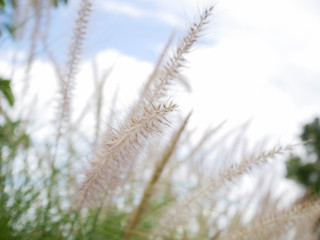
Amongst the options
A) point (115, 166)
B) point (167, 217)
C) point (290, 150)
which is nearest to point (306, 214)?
point (290, 150)

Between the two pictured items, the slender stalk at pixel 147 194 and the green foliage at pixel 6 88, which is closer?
the green foliage at pixel 6 88

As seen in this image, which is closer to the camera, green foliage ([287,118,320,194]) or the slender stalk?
the slender stalk

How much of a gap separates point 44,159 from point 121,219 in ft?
1.97

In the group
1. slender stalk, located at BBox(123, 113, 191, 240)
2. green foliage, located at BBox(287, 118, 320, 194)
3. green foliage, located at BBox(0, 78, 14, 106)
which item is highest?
green foliage, located at BBox(0, 78, 14, 106)

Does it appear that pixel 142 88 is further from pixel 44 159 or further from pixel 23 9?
pixel 23 9

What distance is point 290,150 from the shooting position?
5.03 ft

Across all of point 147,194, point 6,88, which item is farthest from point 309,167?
point 6,88

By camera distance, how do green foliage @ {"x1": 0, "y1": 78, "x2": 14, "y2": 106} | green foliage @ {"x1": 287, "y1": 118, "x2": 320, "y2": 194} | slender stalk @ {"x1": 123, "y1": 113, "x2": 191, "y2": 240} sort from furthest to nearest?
green foliage @ {"x1": 287, "y1": 118, "x2": 320, "y2": 194}
slender stalk @ {"x1": 123, "y1": 113, "x2": 191, "y2": 240}
green foliage @ {"x1": 0, "y1": 78, "x2": 14, "y2": 106}

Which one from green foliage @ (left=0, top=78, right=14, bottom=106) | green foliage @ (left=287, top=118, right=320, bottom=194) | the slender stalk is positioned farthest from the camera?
green foliage @ (left=287, top=118, right=320, bottom=194)

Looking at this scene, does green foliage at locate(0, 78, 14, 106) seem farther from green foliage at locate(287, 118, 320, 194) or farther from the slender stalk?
green foliage at locate(287, 118, 320, 194)

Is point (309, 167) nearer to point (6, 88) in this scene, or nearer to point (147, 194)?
point (147, 194)

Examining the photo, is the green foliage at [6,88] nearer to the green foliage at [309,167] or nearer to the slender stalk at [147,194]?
the slender stalk at [147,194]

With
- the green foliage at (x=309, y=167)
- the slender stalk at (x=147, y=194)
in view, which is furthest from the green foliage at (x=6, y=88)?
the green foliage at (x=309, y=167)

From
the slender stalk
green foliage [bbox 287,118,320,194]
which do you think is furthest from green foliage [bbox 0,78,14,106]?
green foliage [bbox 287,118,320,194]
